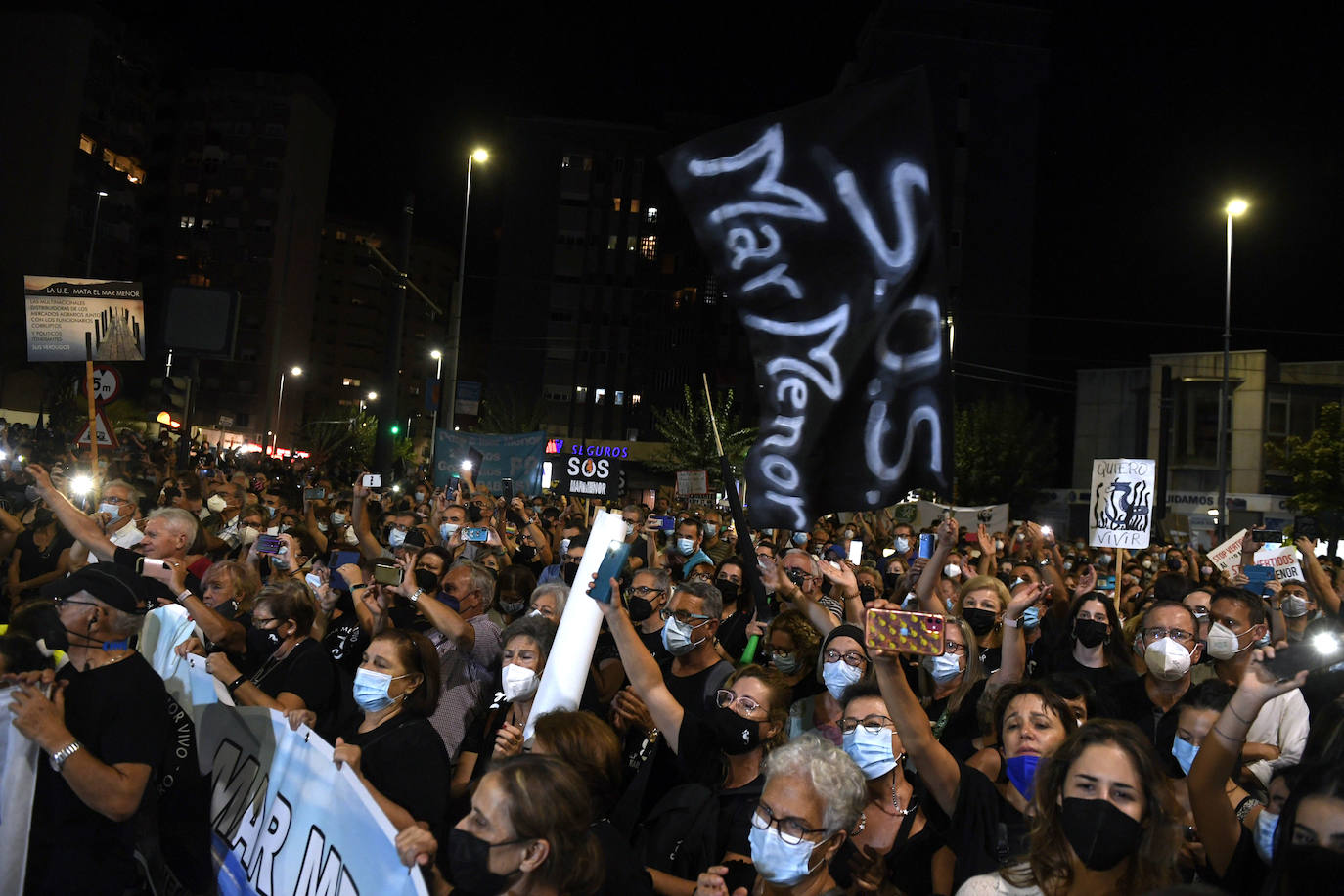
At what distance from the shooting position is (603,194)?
71.2 m

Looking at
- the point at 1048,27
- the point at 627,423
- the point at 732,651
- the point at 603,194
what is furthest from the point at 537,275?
the point at 732,651

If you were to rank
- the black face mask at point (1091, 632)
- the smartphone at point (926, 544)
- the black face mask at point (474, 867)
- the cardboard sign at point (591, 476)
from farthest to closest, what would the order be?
the cardboard sign at point (591, 476) → the smartphone at point (926, 544) → the black face mask at point (1091, 632) → the black face mask at point (474, 867)

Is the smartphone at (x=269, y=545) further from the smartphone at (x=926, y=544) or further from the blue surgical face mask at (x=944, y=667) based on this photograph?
the smartphone at (x=926, y=544)

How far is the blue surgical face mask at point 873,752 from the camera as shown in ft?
12.7

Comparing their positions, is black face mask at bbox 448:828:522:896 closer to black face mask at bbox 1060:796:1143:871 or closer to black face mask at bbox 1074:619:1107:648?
black face mask at bbox 1060:796:1143:871

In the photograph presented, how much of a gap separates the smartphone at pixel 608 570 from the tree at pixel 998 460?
4257 cm

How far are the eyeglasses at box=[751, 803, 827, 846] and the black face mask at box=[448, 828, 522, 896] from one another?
2.52 feet

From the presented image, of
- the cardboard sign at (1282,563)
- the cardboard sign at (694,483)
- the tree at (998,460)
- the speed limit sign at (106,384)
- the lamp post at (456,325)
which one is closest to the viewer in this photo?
the cardboard sign at (1282,563)

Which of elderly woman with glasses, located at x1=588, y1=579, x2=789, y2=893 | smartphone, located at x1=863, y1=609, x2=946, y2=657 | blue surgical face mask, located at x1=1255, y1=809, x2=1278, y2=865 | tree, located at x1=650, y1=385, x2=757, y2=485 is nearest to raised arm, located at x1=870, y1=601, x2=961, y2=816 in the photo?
smartphone, located at x1=863, y1=609, x2=946, y2=657

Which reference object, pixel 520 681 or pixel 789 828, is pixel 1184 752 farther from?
pixel 520 681

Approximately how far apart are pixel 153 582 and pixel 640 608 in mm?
2365

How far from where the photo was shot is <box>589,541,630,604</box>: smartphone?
4.08 meters

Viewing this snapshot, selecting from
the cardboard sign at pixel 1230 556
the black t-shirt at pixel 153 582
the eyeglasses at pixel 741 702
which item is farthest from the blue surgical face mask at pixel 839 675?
the cardboard sign at pixel 1230 556

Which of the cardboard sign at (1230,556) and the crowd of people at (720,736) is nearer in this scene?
the crowd of people at (720,736)
